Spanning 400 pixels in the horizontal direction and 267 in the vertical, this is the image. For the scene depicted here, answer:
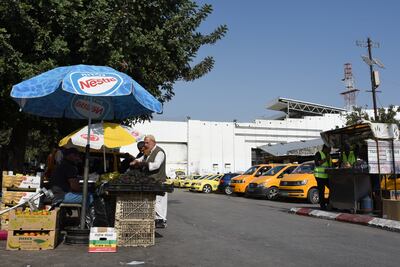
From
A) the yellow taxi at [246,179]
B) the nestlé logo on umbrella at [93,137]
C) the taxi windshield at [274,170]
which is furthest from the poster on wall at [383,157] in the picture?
the yellow taxi at [246,179]

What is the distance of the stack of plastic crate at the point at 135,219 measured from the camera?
7375 millimetres

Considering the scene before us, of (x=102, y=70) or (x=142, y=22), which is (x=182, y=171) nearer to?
(x=142, y=22)

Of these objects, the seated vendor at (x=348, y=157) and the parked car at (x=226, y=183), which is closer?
the seated vendor at (x=348, y=157)

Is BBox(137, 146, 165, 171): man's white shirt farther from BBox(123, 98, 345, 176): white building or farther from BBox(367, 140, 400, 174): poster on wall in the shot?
BBox(123, 98, 345, 176): white building

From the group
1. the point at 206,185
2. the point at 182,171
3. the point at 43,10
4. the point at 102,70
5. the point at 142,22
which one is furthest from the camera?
the point at 182,171

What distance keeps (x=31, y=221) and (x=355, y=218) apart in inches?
324

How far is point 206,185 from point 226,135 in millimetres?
24865

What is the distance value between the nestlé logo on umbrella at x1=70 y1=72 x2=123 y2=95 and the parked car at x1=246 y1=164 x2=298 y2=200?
15812 mm

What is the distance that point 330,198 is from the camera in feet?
44.5

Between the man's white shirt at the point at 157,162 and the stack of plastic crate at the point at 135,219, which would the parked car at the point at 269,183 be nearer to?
the man's white shirt at the point at 157,162

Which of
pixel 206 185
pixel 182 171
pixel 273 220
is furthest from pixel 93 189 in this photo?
pixel 182 171

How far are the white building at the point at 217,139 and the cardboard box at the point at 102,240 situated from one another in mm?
46572

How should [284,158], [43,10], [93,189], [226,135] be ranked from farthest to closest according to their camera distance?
[226,135] < [284,158] < [43,10] < [93,189]

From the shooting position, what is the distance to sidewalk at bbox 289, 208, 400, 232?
10516mm
